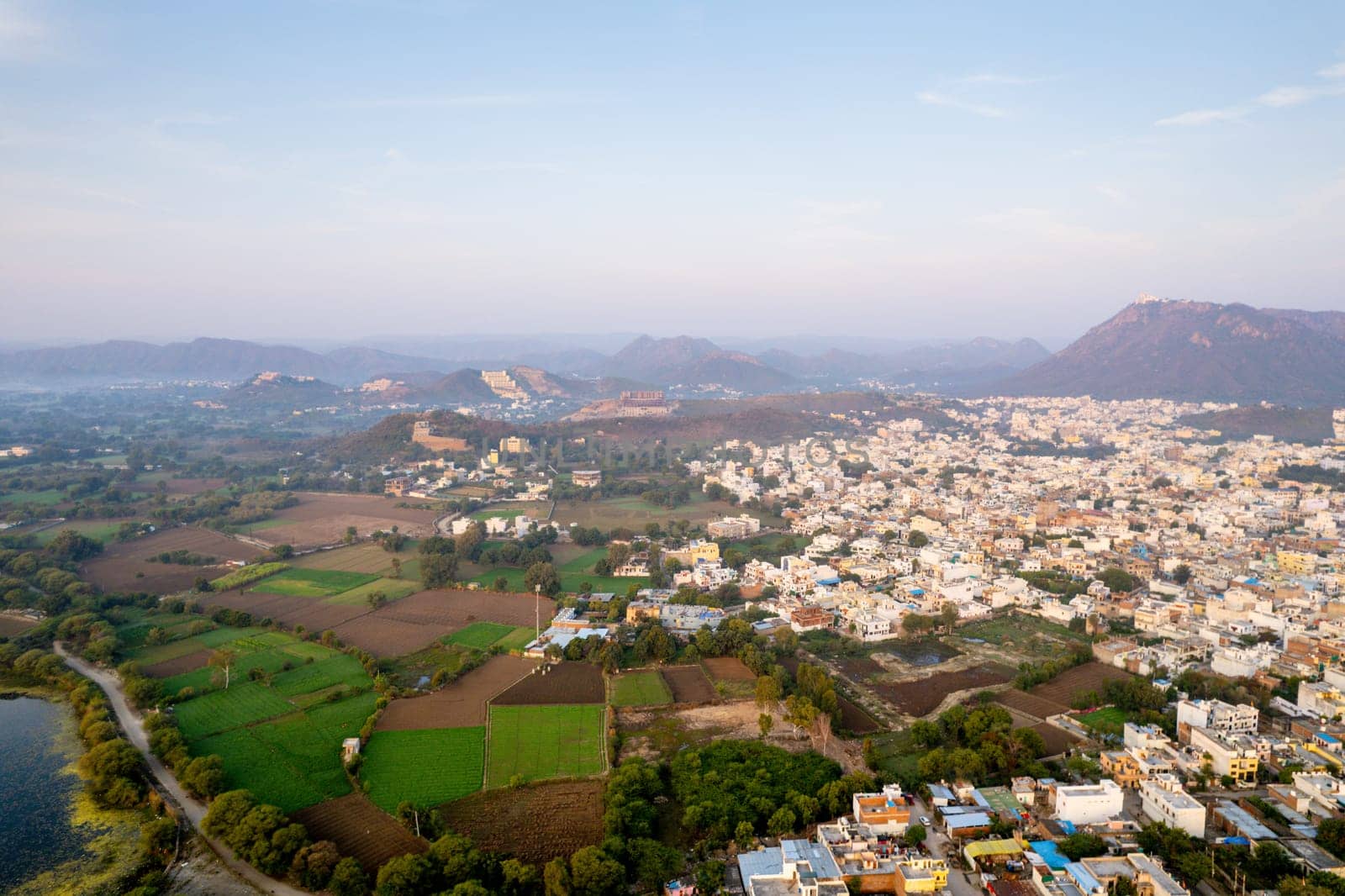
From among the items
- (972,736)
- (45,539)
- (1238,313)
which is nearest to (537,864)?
(972,736)

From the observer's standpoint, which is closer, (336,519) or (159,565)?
(159,565)

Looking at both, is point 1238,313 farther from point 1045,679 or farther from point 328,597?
point 328,597

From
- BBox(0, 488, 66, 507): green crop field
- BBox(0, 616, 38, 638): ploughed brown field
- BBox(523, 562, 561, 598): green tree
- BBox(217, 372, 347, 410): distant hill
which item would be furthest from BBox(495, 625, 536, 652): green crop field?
BBox(217, 372, 347, 410): distant hill

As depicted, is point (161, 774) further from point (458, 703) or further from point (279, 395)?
point (279, 395)

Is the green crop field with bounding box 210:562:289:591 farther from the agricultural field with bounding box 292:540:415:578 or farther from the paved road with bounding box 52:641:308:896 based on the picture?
the paved road with bounding box 52:641:308:896

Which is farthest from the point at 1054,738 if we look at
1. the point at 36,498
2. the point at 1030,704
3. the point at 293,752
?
the point at 36,498

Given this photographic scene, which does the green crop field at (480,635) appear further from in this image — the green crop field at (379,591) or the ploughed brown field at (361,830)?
the ploughed brown field at (361,830)
